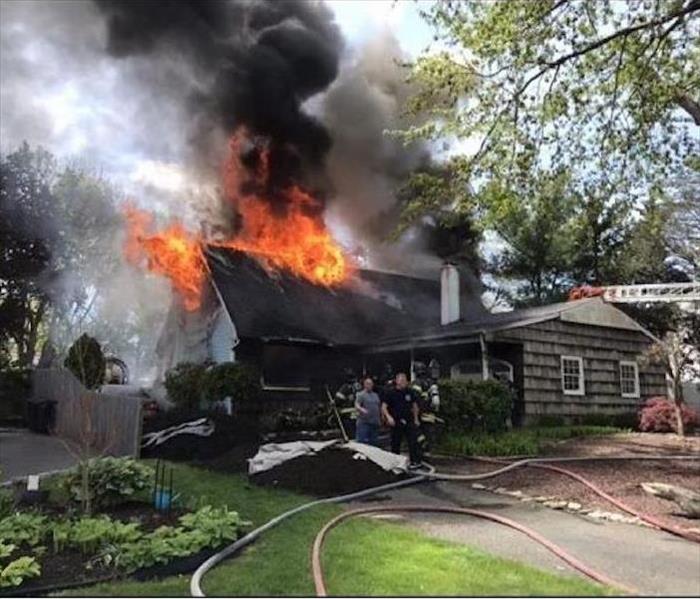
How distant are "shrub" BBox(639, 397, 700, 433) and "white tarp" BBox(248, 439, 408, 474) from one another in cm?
1011

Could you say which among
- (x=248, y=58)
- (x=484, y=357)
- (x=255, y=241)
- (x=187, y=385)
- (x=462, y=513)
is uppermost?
(x=248, y=58)

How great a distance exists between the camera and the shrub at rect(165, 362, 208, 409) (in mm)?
16973

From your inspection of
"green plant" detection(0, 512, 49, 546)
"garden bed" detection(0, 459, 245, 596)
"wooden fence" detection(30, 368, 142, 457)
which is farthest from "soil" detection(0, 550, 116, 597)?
"wooden fence" detection(30, 368, 142, 457)

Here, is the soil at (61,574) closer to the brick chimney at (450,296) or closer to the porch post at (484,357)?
the porch post at (484,357)

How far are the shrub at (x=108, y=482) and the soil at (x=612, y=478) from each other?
494 cm

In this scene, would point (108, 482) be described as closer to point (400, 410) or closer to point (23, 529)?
point (23, 529)

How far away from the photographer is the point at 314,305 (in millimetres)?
20734

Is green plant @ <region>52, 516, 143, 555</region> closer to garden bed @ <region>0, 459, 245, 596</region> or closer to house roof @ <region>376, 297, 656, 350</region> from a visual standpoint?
garden bed @ <region>0, 459, 245, 596</region>

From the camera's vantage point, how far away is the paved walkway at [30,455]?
11525 millimetres

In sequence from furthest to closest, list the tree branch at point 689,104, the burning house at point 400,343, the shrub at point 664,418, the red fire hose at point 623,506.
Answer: the burning house at point 400,343
the shrub at point 664,418
the tree branch at point 689,104
the red fire hose at point 623,506

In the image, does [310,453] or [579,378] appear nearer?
[310,453]

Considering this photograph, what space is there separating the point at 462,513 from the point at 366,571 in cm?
269

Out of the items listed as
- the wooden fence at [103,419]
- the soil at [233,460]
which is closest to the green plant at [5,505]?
the wooden fence at [103,419]

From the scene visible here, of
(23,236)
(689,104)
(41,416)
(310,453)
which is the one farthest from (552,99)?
(23,236)
